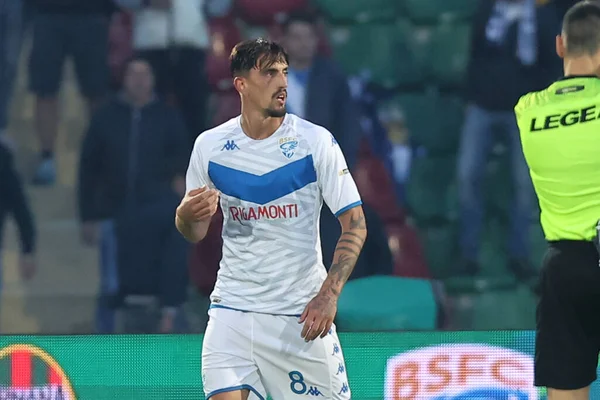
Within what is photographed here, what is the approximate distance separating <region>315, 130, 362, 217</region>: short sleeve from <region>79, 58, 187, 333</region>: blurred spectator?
3.60 metres

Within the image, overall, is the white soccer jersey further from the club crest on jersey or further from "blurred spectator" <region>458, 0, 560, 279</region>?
"blurred spectator" <region>458, 0, 560, 279</region>

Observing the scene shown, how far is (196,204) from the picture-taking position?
13.5ft

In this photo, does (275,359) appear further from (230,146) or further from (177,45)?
(177,45)

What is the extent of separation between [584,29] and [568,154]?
474mm

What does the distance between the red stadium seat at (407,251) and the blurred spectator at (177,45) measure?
1.56 m

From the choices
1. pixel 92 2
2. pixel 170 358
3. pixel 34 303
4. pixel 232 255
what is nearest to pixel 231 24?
pixel 92 2

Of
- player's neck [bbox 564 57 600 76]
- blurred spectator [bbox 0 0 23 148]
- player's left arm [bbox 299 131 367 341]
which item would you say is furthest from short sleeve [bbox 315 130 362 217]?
blurred spectator [bbox 0 0 23 148]

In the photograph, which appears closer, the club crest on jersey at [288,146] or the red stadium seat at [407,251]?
the club crest on jersey at [288,146]

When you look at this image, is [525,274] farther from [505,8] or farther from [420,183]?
[505,8]

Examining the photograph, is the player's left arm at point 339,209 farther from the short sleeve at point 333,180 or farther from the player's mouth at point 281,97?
the player's mouth at point 281,97

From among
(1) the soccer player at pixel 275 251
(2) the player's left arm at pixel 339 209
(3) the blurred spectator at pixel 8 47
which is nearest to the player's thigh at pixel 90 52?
(3) the blurred spectator at pixel 8 47

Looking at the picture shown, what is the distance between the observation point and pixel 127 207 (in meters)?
8.02

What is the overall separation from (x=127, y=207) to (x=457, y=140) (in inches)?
94.5

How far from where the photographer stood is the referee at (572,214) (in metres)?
4.20
